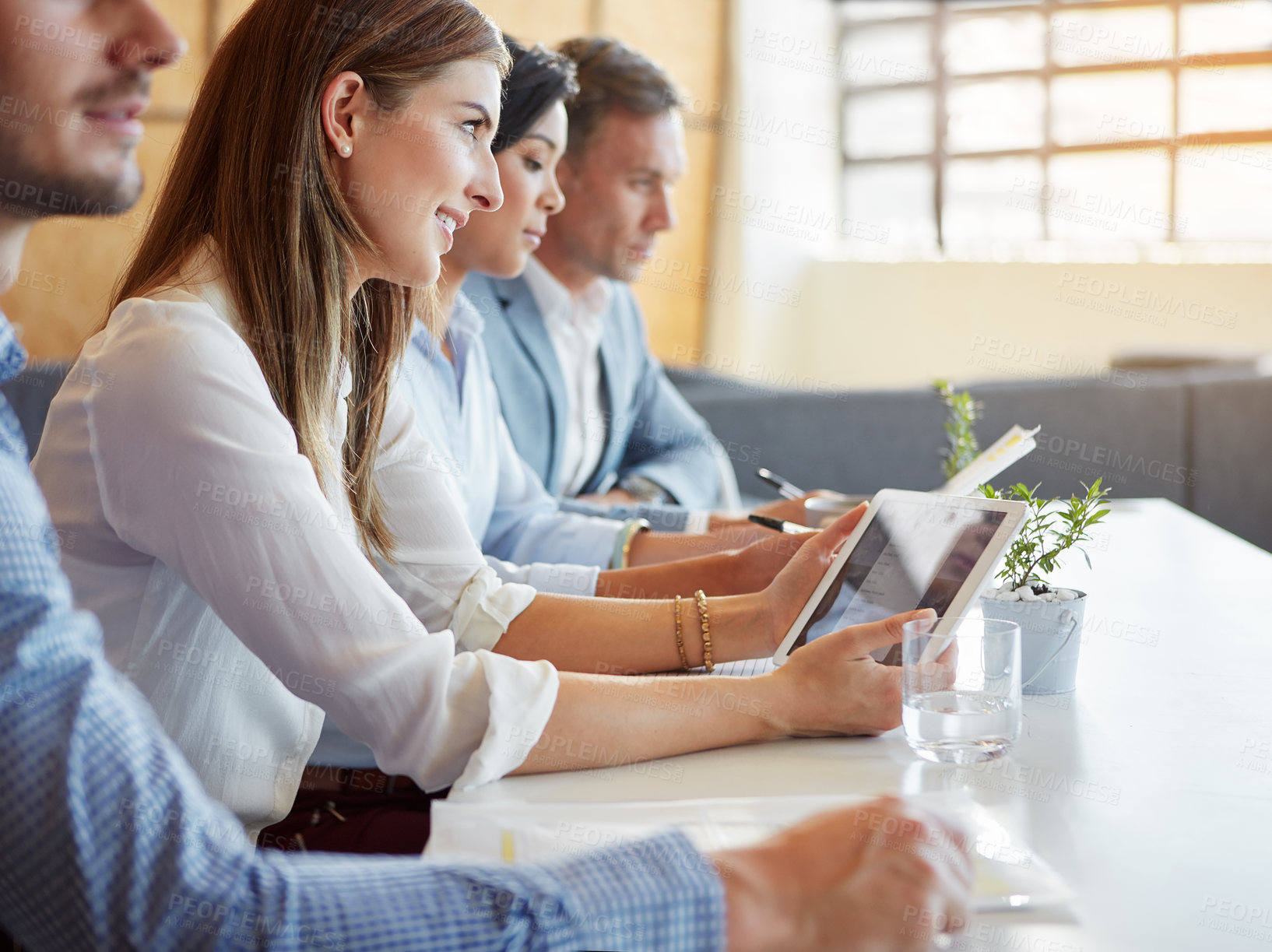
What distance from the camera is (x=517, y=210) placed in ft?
5.98

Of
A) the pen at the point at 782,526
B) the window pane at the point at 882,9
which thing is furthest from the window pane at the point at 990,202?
the pen at the point at 782,526

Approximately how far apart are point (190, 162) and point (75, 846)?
761mm

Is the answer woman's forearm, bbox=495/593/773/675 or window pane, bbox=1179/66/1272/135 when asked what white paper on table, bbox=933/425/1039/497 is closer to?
woman's forearm, bbox=495/593/773/675

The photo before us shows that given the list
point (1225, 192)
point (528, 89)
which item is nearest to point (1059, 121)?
point (1225, 192)

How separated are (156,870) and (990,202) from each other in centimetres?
632

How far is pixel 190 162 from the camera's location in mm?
1080

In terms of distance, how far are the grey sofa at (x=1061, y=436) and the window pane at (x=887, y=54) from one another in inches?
141

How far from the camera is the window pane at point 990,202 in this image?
6074 millimetres

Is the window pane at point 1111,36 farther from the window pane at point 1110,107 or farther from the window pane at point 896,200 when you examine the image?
the window pane at point 896,200

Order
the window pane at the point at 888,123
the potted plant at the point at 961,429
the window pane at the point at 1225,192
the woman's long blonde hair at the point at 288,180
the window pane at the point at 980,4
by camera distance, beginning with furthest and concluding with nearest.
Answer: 1. the window pane at the point at 888,123
2. the window pane at the point at 980,4
3. the window pane at the point at 1225,192
4. the potted plant at the point at 961,429
5. the woman's long blonde hair at the point at 288,180

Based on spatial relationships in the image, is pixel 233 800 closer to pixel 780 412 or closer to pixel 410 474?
pixel 410 474

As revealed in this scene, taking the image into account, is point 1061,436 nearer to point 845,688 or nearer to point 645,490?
point 645,490

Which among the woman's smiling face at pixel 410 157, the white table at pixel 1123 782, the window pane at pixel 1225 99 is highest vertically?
the window pane at pixel 1225 99

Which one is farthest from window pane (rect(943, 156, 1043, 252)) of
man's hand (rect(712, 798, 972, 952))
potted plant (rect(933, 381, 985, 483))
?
man's hand (rect(712, 798, 972, 952))
